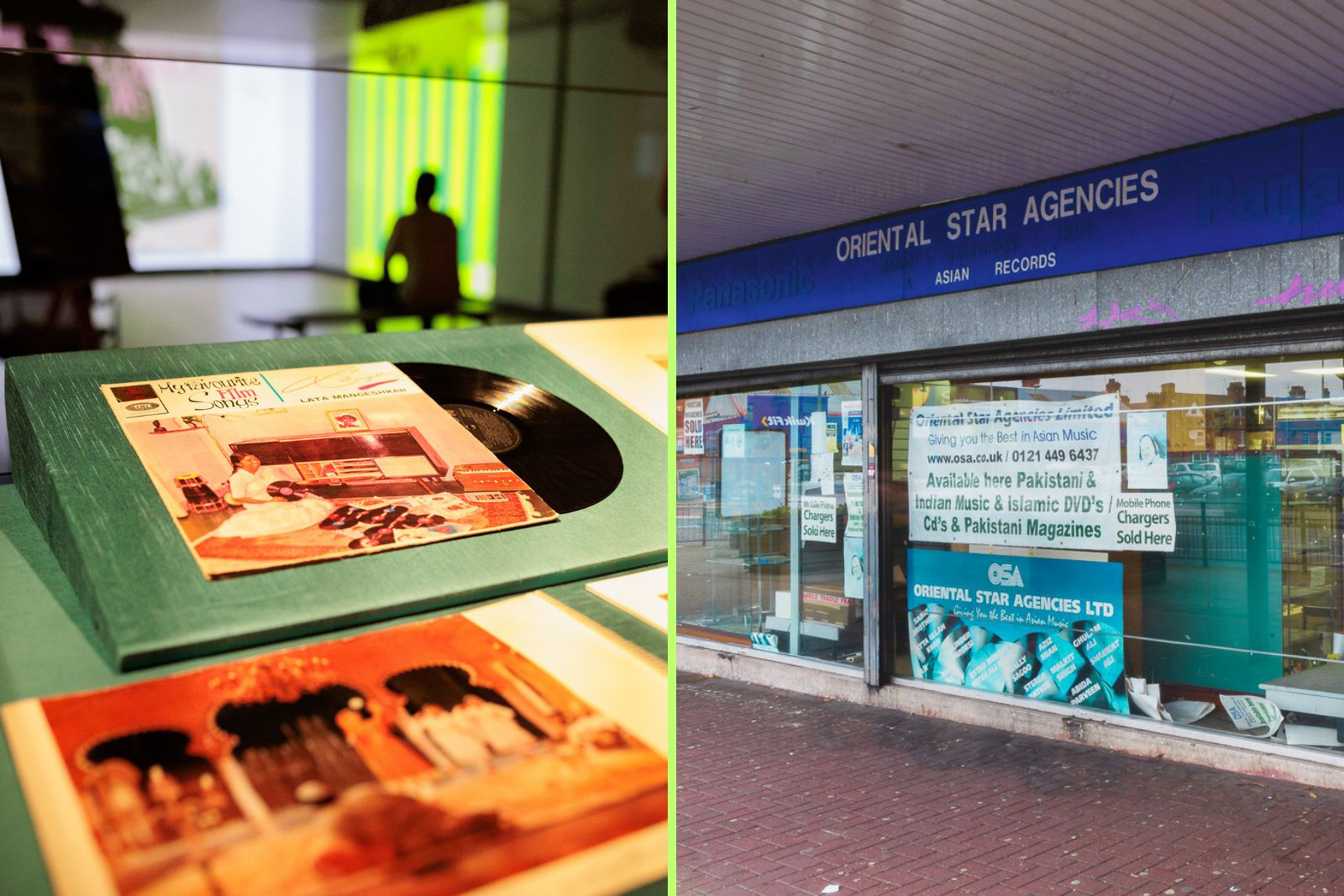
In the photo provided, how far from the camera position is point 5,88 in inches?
47.4

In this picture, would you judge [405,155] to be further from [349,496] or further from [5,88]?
[349,496]

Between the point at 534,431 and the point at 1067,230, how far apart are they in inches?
237

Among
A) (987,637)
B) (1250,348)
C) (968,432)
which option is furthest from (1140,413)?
(987,637)

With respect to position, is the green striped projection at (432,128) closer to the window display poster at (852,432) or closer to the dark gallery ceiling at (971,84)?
the dark gallery ceiling at (971,84)

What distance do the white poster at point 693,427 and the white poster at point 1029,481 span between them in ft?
7.31

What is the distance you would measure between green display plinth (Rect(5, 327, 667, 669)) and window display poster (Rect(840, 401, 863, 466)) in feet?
23.2

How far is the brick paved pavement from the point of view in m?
4.63

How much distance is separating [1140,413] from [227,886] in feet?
21.8

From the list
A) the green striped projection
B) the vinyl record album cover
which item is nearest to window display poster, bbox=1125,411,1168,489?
the green striped projection

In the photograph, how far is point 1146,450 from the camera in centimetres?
656

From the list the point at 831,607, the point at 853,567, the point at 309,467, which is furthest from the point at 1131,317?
the point at 309,467

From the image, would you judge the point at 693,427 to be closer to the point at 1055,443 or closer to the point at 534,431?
the point at 1055,443

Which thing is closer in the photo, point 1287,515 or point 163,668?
point 163,668

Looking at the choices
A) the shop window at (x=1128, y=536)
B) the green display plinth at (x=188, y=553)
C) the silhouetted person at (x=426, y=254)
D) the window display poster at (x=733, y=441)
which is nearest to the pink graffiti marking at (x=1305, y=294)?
the shop window at (x=1128, y=536)
